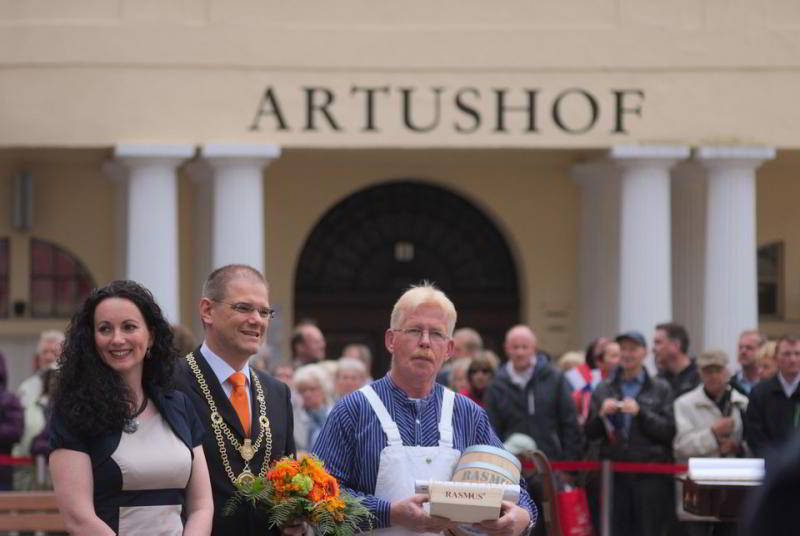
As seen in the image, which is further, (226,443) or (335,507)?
(226,443)

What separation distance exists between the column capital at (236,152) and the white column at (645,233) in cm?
416

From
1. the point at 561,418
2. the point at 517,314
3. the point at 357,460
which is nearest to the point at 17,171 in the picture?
the point at 517,314

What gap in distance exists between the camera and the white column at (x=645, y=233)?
21.0 m

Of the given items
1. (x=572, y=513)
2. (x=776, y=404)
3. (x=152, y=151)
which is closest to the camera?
(x=572, y=513)

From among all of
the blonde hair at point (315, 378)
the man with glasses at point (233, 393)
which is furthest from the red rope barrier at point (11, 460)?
the man with glasses at point (233, 393)

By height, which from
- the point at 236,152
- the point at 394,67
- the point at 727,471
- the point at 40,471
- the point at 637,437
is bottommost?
the point at 40,471

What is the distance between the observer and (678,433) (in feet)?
42.9

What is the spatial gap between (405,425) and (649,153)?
49.7 ft

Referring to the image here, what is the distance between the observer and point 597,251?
24406 millimetres

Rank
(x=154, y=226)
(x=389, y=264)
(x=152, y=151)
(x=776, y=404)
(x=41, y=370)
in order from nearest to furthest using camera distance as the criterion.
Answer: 1. (x=776, y=404)
2. (x=41, y=370)
3. (x=152, y=151)
4. (x=154, y=226)
5. (x=389, y=264)

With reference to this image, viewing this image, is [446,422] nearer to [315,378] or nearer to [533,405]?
[533,405]

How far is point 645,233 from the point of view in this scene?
21.2 meters

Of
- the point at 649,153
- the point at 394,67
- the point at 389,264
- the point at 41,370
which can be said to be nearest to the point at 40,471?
the point at 41,370

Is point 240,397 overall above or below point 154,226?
below
